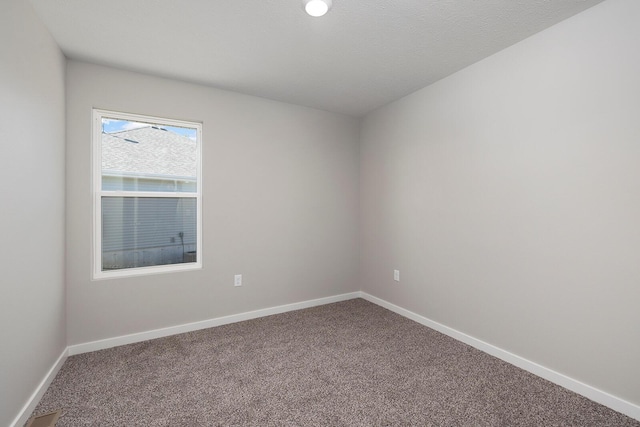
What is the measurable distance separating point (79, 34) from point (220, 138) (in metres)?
1.28

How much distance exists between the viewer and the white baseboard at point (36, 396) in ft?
5.43

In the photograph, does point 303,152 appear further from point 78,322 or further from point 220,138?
point 78,322

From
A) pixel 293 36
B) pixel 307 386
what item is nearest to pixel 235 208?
pixel 293 36

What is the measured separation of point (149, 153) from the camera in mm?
2867

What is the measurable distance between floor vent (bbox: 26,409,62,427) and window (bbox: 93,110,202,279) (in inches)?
44.2

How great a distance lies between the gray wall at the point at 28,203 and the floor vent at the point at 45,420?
0.44 feet

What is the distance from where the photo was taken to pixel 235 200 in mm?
3197

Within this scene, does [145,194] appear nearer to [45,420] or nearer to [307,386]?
[45,420]

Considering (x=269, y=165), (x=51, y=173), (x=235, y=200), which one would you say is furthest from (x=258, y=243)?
(x=51, y=173)

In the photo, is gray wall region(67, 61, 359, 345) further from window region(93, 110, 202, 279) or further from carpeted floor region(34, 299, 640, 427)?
carpeted floor region(34, 299, 640, 427)

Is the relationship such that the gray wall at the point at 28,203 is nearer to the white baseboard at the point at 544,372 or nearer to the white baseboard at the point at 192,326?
the white baseboard at the point at 192,326

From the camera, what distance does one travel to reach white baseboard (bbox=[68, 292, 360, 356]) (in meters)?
2.55

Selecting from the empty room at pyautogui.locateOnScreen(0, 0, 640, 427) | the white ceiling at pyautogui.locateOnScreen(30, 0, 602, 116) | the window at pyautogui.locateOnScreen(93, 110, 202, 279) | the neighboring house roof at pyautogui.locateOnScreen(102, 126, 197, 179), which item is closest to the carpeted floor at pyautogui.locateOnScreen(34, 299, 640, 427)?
the empty room at pyautogui.locateOnScreen(0, 0, 640, 427)

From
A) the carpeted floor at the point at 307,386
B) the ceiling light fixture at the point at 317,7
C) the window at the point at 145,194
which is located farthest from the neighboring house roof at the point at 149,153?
the ceiling light fixture at the point at 317,7
